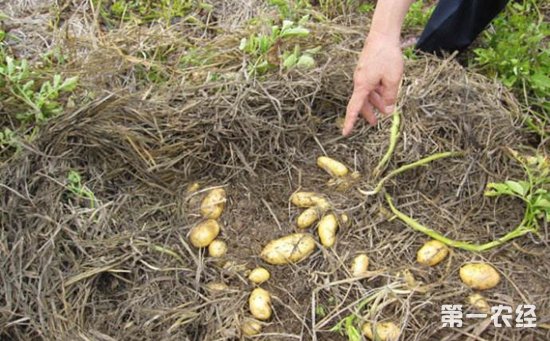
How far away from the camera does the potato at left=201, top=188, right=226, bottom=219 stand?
1689 millimetres

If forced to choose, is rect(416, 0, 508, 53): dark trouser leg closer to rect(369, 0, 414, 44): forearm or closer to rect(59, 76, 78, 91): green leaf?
rect(369, 0, 414, 44): forearm

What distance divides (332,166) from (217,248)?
0.39 metres

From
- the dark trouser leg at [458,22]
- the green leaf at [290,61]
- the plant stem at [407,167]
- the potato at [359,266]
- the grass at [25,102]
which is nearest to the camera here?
the potato at [359,266]

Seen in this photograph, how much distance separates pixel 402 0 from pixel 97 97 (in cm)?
92

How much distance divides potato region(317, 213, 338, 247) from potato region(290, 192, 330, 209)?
0.15ft

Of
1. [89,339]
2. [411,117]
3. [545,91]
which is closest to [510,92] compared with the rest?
[545,91]

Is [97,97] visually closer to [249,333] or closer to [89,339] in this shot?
[89,339]

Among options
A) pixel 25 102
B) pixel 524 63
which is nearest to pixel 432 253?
pixel 524 63

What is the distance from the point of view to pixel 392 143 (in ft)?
5.63

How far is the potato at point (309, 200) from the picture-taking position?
167 cm

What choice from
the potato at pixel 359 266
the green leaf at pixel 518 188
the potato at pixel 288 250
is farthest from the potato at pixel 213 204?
the green leaf at pixel 518 188

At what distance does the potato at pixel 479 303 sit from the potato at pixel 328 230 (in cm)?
36

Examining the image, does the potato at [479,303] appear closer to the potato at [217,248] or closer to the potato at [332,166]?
the potato at [332,166]

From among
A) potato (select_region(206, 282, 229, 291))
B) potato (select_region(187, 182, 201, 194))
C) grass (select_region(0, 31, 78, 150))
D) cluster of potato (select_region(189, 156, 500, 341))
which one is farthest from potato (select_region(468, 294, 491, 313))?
grass (select_region(0, 31, 78, 150))
